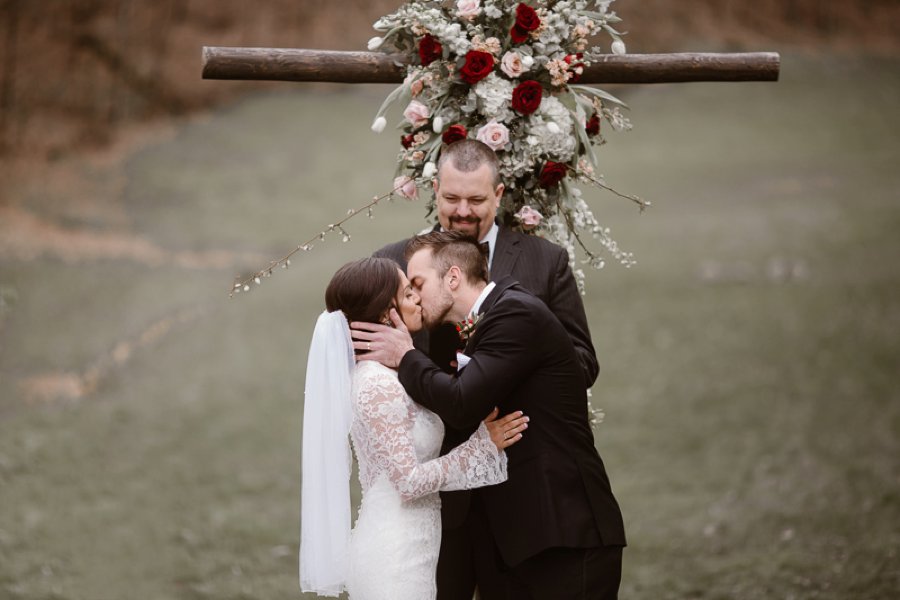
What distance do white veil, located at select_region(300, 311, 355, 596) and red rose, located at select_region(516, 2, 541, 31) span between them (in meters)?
1.53

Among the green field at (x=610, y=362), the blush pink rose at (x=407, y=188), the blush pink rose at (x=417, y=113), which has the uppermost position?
the blush pink rose at (x=417, y=113)

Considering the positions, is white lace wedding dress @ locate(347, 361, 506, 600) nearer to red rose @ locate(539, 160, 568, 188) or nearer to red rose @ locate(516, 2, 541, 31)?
red rose @ locate(539, 160, 568, 188)

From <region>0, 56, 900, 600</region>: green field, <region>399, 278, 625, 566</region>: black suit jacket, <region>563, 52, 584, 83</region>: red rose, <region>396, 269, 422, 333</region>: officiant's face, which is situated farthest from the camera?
<region>0, 56, 900, 600</region>: green field

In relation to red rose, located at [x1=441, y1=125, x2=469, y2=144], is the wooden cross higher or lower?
higher

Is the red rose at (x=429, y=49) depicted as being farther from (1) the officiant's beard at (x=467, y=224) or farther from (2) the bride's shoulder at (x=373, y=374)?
(2) the bride's shoulder at (x=373, y=374)

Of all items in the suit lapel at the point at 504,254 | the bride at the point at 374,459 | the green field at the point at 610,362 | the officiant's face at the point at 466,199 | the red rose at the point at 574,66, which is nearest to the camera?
the bride at the point at 374,459

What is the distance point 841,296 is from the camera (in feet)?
44.7

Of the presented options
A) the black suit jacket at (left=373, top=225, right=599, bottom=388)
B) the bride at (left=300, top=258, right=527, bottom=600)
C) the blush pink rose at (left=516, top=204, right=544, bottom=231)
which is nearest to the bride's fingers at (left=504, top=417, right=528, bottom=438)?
the bride at (left=300, top=258, right=527, bottom=600)

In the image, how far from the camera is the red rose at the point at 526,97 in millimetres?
4527

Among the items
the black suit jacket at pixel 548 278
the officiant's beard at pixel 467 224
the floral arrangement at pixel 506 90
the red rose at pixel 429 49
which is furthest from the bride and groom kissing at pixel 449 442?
the red rose at pixel 429 49

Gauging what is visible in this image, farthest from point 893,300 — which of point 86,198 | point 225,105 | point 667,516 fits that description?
point 225,105

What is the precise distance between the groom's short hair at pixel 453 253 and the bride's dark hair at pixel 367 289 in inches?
6.8

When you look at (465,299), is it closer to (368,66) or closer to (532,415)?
(532,415)

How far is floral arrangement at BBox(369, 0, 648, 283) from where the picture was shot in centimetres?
455
